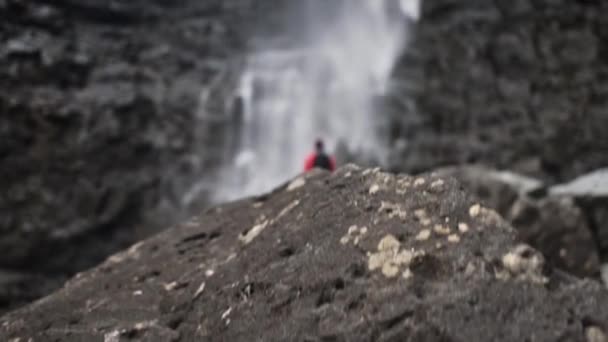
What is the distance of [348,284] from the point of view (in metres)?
2.82

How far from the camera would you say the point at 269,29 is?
78.8 ft

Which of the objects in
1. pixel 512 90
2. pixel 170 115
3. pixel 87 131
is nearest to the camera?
pixel 87 131

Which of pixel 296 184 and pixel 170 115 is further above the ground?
pixel 296 184

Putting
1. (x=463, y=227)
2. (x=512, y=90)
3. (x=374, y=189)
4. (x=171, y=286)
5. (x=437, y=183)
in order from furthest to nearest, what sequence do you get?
1. (x=512, y=90)
2. (x=171, y=286)
3. (x=374, y=189)
4. (x=437, y=183)
5. (x=463, y=227)

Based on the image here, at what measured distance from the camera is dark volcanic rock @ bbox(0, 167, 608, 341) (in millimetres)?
2533

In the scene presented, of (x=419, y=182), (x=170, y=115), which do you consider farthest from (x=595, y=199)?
(x=170, y=115)

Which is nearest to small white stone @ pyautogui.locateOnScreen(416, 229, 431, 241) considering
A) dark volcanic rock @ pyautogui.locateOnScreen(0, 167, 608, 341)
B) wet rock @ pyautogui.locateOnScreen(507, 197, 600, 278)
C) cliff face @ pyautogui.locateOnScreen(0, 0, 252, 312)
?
dark volcanic rock @ pyautogui.locateOnScreen(0, 167, 608, 341)

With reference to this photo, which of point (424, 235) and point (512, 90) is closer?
point (424, 235)

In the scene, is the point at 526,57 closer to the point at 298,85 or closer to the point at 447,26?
the point at 447,26

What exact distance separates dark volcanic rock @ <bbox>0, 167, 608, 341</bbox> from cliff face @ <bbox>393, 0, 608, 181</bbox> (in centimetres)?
1447

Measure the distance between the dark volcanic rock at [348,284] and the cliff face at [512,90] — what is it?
14469 mm

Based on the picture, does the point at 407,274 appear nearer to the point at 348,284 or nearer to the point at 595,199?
the point at 348,284

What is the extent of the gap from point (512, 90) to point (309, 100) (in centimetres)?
618

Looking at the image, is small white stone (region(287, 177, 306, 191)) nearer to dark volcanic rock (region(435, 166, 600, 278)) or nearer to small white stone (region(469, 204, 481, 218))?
small white stone (region(469, 204, 481, 218))
